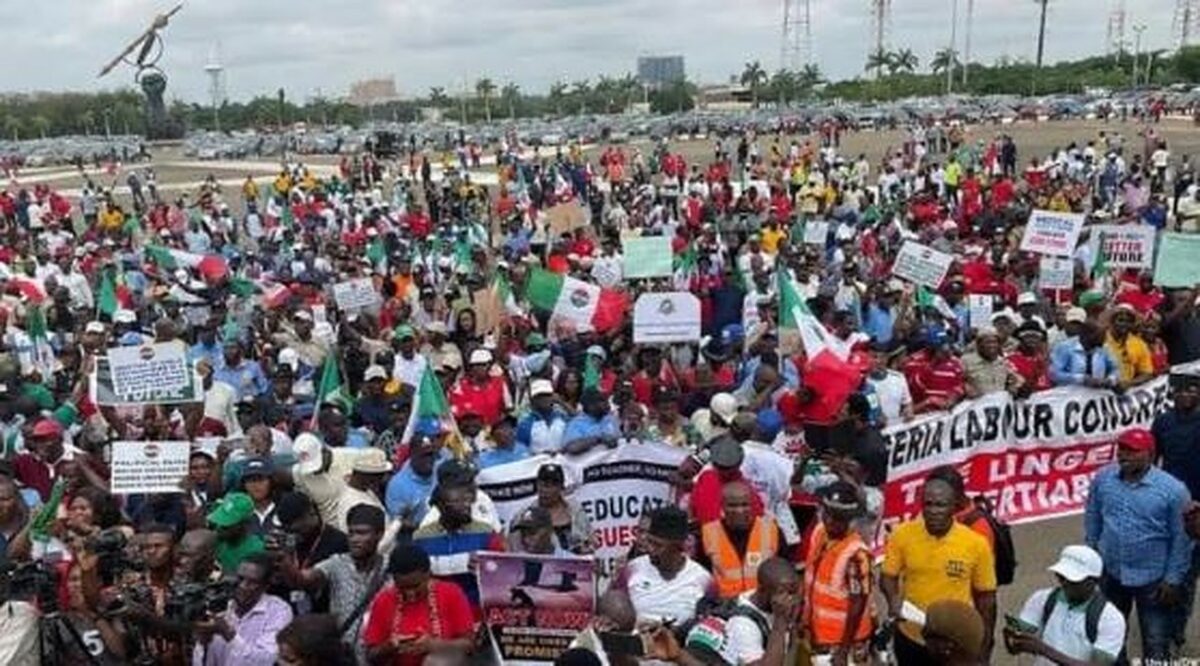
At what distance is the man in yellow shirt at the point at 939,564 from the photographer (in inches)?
213

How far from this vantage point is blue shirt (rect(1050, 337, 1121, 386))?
8.70 m

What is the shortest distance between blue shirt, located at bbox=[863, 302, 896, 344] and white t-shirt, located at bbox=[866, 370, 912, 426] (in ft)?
9.17

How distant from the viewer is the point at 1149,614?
626cm

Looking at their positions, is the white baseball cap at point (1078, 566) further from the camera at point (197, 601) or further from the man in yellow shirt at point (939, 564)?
the camera at point (197, 601)

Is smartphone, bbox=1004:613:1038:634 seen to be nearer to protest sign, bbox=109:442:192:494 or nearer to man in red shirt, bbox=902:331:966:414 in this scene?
man in red shirt, bbox=902:331:966:414

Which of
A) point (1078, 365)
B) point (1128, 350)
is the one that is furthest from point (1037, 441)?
point (1128, 350)

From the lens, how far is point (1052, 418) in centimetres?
848

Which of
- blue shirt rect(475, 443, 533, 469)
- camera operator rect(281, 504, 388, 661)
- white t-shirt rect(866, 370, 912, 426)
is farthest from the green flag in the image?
camera operator rect(281, 504, 388, 661)

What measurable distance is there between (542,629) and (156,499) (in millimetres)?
2886

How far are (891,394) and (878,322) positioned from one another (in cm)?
326

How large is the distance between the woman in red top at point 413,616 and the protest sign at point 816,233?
1293 centimetres

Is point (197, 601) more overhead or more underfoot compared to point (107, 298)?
more overhead

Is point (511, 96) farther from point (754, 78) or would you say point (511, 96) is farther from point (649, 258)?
point (649, 258)

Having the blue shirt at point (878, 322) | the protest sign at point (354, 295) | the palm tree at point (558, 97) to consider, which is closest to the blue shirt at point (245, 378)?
the protest sign at point (354, 295)
